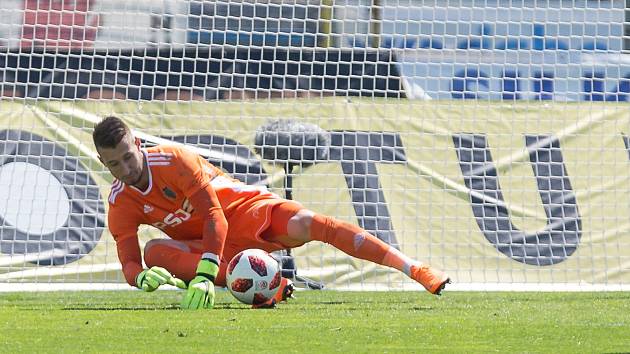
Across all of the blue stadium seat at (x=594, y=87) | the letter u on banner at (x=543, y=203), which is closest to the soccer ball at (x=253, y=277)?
the letter u on banner at (x=543, y=203)

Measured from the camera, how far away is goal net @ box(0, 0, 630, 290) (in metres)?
9.37

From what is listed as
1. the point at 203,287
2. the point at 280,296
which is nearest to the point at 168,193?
the point at 203,287

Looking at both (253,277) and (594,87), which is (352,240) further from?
(594,87)

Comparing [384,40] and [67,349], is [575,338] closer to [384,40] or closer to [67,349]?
[67,349]

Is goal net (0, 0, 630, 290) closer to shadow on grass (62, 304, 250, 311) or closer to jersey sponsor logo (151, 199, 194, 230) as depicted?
jersey sponsor logo (151, 199, 194, 230)

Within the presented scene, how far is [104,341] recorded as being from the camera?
14.4 feet

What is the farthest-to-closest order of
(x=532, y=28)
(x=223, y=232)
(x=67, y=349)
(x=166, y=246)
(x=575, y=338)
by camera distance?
(x=532, y=28), (x=166, y=246), (x=223, y=232), (x=575, y=338), (x=67, y=349)

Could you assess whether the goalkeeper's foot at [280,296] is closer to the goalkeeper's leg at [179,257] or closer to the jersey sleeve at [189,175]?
the goalkeeper's leg at [179,257]

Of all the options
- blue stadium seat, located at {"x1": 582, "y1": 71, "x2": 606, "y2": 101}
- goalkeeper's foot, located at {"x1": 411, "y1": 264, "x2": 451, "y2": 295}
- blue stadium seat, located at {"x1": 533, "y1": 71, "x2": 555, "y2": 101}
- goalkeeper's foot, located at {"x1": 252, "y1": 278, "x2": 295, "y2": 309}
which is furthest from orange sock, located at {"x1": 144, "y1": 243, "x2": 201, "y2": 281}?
blue stadium seat, located at {"x1": 582, "y1": 71, "x2": 606, "y2": 101}

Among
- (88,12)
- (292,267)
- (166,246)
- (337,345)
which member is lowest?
(292,267)

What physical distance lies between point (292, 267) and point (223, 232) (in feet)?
9.29

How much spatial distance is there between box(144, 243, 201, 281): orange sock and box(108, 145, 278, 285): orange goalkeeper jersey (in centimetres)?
14

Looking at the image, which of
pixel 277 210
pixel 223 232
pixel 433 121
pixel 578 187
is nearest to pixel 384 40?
pixel 433 121

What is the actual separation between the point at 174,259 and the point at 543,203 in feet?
12.5
